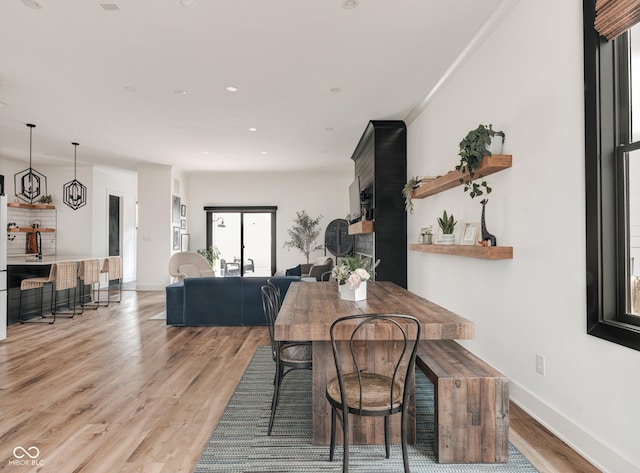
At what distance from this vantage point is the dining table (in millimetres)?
1925

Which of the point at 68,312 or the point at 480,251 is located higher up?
the point at 480,251

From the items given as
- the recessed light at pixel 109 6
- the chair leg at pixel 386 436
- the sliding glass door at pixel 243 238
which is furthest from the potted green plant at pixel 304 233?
the chair leg at pixel 386 436

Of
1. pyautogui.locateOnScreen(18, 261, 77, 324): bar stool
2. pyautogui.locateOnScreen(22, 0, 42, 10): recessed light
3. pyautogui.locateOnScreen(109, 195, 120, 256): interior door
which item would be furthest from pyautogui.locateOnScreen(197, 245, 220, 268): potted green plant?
pyautogui.locateOnScreen(22, 0, 42, 10): recessed light

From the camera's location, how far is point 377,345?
2219mm

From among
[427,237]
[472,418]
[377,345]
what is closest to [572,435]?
[472,418]

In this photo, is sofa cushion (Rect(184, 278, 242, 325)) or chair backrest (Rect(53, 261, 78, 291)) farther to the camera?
chair backrest (Rect(53, 261, 78, 291))

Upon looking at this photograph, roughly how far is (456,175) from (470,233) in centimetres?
52

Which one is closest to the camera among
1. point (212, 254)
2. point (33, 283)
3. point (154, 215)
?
point (33, 283)

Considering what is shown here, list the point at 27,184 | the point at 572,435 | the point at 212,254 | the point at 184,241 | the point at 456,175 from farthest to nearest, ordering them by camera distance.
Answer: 1. the point at 212,254
2. the point at 184,241
3. the point at 27,184
4. the point at 456,175
5. the point at 572,435

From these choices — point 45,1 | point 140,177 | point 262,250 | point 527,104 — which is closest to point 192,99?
point 45,1

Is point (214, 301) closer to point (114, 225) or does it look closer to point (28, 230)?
point (28, 230)

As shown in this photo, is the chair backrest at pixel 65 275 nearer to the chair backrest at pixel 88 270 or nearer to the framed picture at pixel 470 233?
the chair backrest at pixel 88 270

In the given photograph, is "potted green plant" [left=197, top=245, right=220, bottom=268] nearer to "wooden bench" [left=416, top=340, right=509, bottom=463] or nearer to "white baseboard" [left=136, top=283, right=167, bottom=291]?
"white baseboard" [left=136, top=283, right=167, bottom=291]

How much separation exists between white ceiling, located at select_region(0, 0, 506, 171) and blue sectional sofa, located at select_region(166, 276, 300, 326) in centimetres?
225
